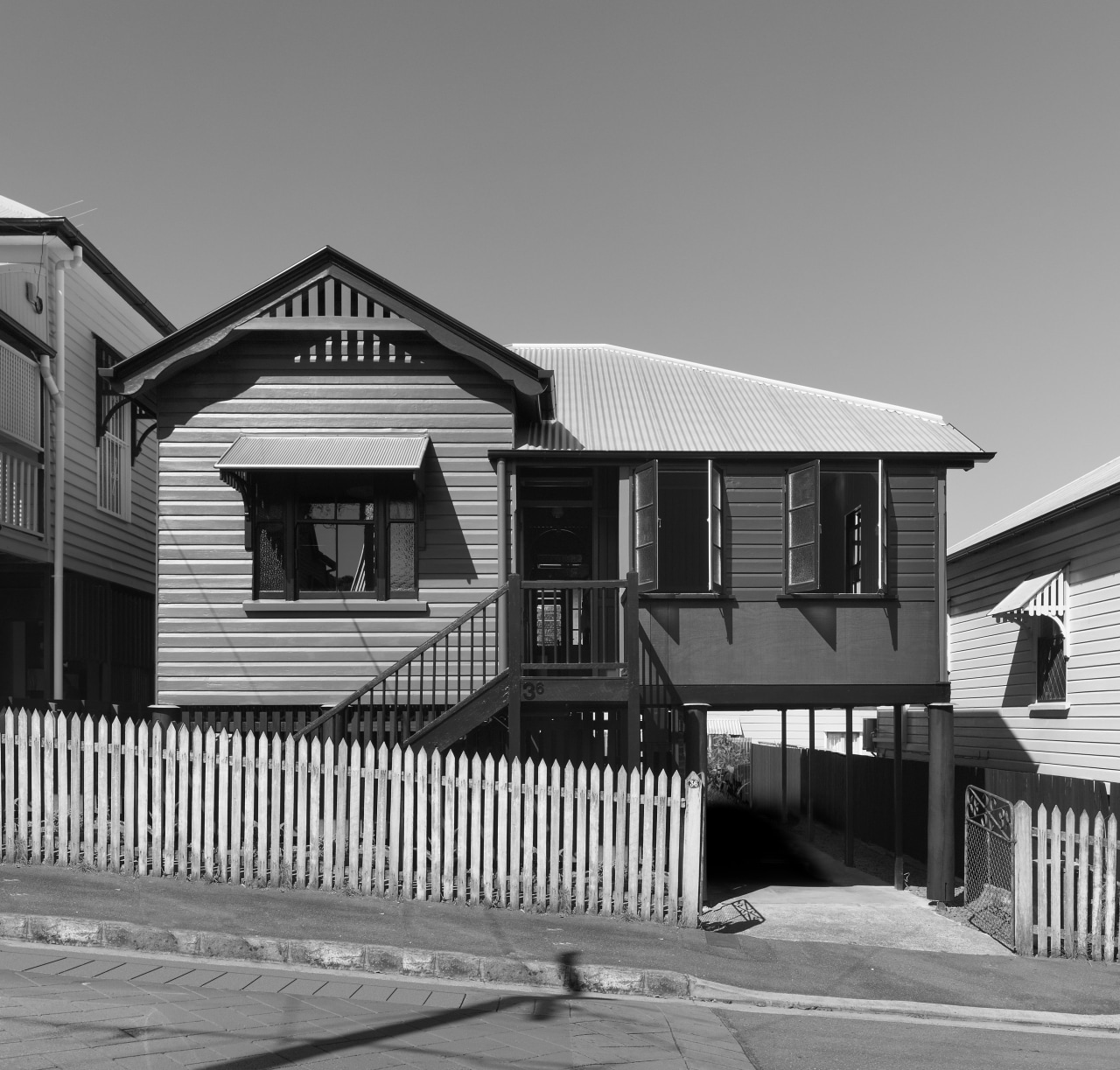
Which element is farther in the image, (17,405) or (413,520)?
(17,405)

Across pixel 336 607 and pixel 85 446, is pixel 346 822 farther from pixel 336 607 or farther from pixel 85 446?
pixel 85 446

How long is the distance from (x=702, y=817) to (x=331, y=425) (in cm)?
672

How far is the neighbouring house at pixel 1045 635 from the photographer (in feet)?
53.4

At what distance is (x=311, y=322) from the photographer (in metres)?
15.9

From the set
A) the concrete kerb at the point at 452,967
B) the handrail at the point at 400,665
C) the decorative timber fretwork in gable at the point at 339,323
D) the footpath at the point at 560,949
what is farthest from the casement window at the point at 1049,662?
the decorative timber fretwork in gable at the point at 339,323

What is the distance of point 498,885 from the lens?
12766 mm

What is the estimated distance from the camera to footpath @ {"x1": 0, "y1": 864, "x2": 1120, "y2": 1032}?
33.3 feet

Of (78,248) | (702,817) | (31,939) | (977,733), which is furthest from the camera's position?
(977,733)

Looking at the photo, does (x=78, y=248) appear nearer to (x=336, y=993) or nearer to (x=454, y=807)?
(x=454, y=807)

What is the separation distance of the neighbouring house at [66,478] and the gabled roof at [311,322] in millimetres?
1302

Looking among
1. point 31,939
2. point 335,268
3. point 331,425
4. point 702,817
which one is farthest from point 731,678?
point 31,939

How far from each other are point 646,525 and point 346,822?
4.94m

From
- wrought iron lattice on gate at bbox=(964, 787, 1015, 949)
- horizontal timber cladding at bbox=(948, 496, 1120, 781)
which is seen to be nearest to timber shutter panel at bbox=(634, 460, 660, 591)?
wrought iron lattice on gate at bbox=(964, 787, 1015, 949)

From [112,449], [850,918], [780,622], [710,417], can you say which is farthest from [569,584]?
[112,449]
